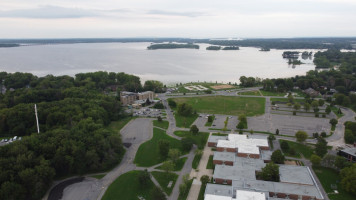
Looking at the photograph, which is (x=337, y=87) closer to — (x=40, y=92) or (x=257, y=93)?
(x=257, y=93)

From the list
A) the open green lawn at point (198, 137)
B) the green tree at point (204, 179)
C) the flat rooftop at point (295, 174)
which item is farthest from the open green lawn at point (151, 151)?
the flat rooftop at point (295, 174)

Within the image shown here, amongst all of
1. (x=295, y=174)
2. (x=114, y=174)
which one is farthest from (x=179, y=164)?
(x=295, y=174)

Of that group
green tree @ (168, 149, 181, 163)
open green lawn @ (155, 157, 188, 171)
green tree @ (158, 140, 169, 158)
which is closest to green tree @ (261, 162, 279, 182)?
open green lawn @ (155, 157, 188, 171)

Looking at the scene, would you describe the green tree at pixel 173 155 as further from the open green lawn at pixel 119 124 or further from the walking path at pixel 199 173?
the open green lawn at pixel 119 124

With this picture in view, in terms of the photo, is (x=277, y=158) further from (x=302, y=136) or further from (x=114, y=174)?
(x=114, y=174)

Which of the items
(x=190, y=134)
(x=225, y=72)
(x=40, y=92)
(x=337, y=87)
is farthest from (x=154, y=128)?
(x=225, y=72)

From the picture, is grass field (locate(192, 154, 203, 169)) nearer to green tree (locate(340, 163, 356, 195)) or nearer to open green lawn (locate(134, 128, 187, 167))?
open green lawn (locate(134, 128, 187, 167))

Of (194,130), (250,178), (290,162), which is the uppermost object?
(194,130)
